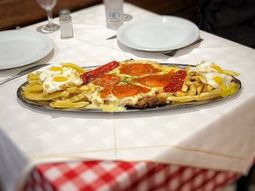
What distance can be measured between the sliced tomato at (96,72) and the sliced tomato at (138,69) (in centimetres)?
3

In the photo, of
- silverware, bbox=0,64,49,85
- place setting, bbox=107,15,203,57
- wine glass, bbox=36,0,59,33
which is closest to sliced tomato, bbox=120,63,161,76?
place setting, bbox=107,15,203,57

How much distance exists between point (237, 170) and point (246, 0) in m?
1.45

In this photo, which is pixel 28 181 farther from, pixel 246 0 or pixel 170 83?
pixel 246 0

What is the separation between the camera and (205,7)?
207 centimetres

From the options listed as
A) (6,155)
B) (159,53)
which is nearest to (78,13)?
(159,53)

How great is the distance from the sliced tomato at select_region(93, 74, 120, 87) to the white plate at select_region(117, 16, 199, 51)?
0.74 ft

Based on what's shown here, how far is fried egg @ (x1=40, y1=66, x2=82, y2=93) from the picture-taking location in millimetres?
845

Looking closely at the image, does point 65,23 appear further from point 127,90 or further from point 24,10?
point 127,90

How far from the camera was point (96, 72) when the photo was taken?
961mm

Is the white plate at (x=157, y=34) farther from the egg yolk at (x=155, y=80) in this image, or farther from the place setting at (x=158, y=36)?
the egg yolk at (x=155, y=80)

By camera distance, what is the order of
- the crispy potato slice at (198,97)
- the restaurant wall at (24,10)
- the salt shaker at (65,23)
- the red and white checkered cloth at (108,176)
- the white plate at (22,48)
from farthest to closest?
the restaurant wall at (24,10) < the salt shaker at (65,23) < the white plate at (22,48) < the crispy potato slice at (198,97) < the red and white checkered cloth at (108,176)

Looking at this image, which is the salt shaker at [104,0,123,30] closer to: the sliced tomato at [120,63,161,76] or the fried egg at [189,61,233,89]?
the sliced tomato at [120,63,161,76]

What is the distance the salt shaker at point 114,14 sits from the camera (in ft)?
4.37

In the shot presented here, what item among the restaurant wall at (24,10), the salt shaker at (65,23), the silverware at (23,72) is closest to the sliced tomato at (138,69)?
the silverware at (23,72)
